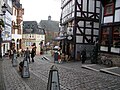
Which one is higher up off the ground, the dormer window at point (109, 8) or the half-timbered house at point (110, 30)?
the dormer window at point (109, 8)

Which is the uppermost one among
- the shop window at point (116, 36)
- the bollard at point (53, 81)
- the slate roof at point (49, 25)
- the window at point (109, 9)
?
A: the slate roof at point (49, 25)

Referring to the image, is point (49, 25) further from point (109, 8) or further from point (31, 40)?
point (109, 8)

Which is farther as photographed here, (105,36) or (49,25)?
(49,25)

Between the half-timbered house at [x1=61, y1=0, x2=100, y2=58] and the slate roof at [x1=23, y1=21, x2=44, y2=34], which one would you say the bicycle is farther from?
the slate roof at [x1=23, y1=21, x2=44, y2=34]

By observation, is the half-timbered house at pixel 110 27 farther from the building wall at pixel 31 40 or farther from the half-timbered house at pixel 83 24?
the building wall at pixel 31 40

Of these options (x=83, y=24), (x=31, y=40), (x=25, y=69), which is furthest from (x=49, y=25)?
(x=25, y=69)

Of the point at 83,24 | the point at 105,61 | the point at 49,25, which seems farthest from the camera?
the point at 49,25

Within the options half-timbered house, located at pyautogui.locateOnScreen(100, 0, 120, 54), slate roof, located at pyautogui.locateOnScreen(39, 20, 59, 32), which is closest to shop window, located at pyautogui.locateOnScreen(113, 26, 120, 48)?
half-timbered house, located at pyautogui.locateOnScreen(100, 0, 120, 54)

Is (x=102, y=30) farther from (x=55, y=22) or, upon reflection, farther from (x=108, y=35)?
(x=55, y=22)

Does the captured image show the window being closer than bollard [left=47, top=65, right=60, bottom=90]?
No

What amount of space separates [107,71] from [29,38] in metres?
46.6

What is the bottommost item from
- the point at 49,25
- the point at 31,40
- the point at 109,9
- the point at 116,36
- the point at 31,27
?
the point at 31,40

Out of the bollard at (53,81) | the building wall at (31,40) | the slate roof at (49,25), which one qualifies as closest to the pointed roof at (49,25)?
the slate roof at (49,25)

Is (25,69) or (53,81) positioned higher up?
(53,81)
